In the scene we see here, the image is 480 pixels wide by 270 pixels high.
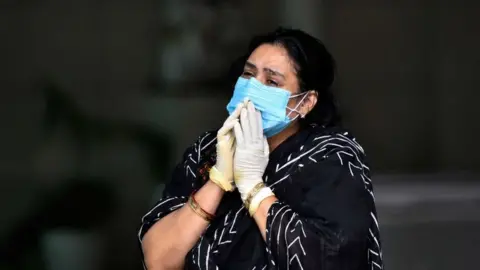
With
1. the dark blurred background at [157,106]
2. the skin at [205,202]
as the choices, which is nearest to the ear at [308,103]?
the skin at [205,202]

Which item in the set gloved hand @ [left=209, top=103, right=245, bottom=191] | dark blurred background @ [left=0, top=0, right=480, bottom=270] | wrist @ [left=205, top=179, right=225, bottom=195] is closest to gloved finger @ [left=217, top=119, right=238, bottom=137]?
gloved hand @ [left=209, top=103, right=245, bottom=191]

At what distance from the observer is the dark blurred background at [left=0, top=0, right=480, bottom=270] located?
268 centimetres

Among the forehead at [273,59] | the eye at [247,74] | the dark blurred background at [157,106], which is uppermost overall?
the forehead at [273,59]

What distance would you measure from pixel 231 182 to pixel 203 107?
1099mm

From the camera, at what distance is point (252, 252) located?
1.66 m

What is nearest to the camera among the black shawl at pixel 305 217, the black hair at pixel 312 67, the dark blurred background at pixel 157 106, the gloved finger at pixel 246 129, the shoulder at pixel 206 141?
the black shawl at pixel 305 217

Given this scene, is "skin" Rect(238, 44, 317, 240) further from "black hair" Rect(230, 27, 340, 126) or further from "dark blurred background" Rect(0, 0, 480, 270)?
"dark blurred background" Rect(0, 0, 480, 270)

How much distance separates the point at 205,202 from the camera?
1702 mm

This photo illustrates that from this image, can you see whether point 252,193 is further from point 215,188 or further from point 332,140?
point 332,140

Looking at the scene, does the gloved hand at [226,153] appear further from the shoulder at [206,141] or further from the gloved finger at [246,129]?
the shoulder at [206,141]

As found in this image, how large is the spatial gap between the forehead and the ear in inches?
Answer: 3.4

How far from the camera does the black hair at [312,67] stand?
5.82 feet

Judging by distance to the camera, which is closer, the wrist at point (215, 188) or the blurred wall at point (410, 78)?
the wrist at point (215, 188)

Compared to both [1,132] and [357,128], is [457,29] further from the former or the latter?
[1,132]
